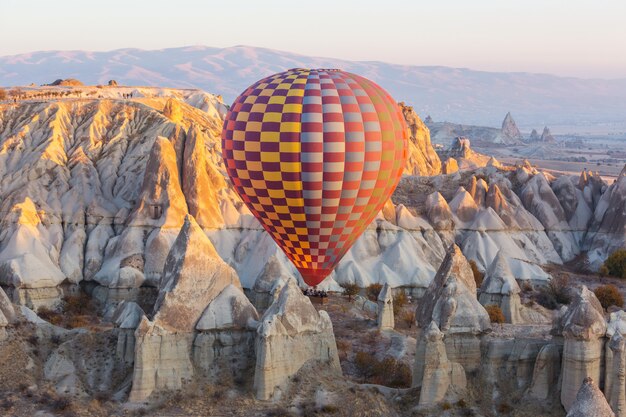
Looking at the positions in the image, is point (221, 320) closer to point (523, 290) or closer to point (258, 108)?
point (258, 108)

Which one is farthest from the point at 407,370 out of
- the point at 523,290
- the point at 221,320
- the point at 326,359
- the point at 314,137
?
the point at 523,290

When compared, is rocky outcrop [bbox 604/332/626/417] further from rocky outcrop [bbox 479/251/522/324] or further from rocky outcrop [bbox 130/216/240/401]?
rocky outcrop [bbox 479/251/522/324]

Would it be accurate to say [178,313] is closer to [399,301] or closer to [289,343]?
[289,343]

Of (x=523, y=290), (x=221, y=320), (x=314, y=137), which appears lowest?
(x=523, y=290)

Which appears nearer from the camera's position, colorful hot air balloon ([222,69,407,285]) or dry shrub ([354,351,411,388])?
dry shrub ([354,351,411,388])

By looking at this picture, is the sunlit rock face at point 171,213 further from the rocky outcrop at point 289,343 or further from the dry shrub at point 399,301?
the rocky outcrop at point 289,343

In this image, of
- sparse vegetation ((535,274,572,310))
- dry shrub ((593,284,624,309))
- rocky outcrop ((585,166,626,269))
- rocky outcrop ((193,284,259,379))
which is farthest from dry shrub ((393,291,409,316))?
rocky outcrop ((585,166,626,269))

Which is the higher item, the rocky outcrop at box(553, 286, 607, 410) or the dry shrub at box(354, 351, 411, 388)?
the rocky outcrop at box(553, 286, 607, 410)
